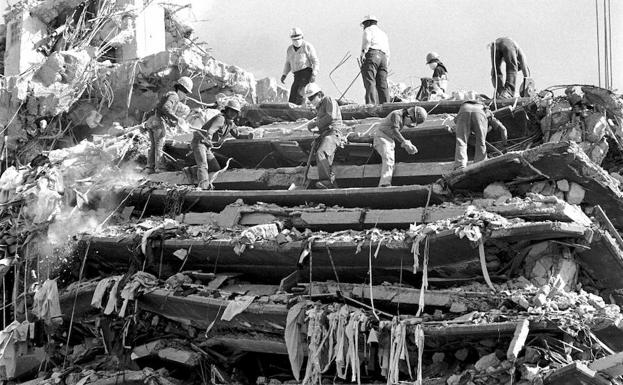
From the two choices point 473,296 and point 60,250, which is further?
point 60,250

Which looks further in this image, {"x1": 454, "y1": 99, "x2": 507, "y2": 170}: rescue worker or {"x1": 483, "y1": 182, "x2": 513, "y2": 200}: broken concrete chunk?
{"x1": 454, "y1": 99, "x2": 507, "y2": 170}: rescue worker

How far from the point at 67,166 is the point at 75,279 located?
176 cm

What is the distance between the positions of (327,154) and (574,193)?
3.53 m

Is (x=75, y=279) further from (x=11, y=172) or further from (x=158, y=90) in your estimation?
(x=158, y=90)

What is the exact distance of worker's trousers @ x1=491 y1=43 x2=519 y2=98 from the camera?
17.0 metres

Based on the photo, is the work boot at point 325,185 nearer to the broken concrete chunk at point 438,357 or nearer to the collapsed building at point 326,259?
the collapsed building at point 326,259

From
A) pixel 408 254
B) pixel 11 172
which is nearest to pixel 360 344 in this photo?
pixel 408 254

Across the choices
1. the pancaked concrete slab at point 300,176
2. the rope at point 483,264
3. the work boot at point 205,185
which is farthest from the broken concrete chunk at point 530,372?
the work boot at point 205,185

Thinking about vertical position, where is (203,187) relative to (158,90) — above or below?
below

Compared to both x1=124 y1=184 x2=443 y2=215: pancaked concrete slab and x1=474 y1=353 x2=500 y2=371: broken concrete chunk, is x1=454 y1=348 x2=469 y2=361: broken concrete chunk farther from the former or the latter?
x1=124 y1=184 x2=443 y2=215: pancaked concrete slab

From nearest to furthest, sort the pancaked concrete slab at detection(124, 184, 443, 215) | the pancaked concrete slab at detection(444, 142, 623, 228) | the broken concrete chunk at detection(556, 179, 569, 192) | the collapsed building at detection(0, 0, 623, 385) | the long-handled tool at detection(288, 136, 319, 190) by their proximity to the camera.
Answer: the collapsed building at detection(0, 0, 623, 385) < the pancaked concrete slab at detection(444, 142, 623, 228) < the broken concrete chunk at detection(556, 179, 569, 192) < the pancaked concrete slab at detection(124, 184, 443, 215) < the long-handled tool at detection(288, 136, 319, 190)

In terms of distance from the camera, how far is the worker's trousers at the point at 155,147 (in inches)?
654

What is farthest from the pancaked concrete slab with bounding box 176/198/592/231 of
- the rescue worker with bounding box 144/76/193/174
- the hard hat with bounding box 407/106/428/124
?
the rescue worker with bounding box 144/76/193/174

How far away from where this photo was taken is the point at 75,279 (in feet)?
51.6
